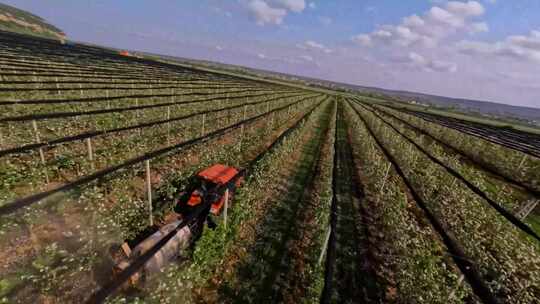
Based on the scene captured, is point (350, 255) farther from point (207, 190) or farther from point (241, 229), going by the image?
point (207, 190)

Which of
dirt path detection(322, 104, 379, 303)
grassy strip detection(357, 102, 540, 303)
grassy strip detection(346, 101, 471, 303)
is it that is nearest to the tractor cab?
dirt path detection(322, 104, 379, 303)

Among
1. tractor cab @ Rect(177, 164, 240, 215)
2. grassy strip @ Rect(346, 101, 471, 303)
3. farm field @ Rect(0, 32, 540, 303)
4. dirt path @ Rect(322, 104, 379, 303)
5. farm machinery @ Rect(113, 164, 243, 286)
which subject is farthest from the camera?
tractor cab @ Rect(177, 164, 240, 215)

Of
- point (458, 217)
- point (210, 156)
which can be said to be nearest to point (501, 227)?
point (458, 217)

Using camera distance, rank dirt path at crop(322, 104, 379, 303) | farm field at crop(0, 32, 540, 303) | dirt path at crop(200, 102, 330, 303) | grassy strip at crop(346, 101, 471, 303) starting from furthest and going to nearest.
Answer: dirt path at crop(322, 104, 379, 303) → dirt path at crop(200, 102, 330, 303) → grassy strip at crop(346, 101, 471, 303) → farm field at crop(0, 32, 540, 303)

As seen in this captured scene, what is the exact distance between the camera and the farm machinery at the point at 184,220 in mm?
4723

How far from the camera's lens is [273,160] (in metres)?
11.9

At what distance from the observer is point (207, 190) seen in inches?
289

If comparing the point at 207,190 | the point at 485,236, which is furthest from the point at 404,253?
the point at 207,190

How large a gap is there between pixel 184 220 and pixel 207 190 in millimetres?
2954

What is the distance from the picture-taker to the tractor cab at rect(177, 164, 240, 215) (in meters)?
6.76

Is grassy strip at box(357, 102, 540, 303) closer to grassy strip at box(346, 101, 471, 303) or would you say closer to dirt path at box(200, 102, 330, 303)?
grassy strip at box(346, 101, 471, 303)

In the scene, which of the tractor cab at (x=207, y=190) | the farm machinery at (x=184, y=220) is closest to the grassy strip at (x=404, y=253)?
the farm machinery at (x=184, y=220)

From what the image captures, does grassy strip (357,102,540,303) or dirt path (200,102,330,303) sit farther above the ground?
grassy strip (357,102,540,303)

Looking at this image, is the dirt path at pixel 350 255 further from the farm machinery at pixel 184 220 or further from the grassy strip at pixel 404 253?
the farm machinery at pixel 184 220
